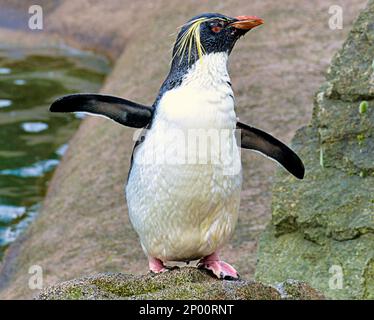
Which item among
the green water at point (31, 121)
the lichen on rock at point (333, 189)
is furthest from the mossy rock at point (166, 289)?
the green water at point (31, 121)

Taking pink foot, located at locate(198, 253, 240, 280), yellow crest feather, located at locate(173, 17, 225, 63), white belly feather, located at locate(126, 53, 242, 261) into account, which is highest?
yellow crest feather, located at locate(173, 17, 225, 63)

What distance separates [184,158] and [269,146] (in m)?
0.68

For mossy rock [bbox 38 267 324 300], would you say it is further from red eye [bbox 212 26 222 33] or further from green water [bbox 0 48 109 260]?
green water [bbox 0 48 109 260]

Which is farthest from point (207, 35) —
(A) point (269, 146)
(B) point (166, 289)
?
(B) point (166, 289)

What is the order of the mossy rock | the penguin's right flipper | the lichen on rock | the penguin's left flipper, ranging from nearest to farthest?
the mossy rock → the penguin's right flipper → the penguin's left flipper → the lichen on rock

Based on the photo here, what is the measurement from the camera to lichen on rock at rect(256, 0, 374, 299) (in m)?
4.59

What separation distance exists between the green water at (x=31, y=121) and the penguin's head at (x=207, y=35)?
4.38m

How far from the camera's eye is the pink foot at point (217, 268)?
3775mm

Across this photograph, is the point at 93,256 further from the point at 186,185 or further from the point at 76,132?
the point at 76,132

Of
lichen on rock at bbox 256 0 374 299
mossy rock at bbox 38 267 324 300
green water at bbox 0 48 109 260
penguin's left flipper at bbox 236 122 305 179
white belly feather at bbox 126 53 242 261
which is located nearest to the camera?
mossy rock at bbox 38 267 324 300

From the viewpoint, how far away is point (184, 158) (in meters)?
3.61

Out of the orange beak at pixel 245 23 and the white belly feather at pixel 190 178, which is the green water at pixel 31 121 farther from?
the orange beak at pixel 245 23

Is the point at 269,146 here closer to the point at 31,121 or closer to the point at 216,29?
the point at 216,29

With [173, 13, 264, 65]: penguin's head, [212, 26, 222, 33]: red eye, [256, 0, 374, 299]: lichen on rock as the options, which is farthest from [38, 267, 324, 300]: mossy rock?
[256, 0, 374, 299]: lichen on rock
